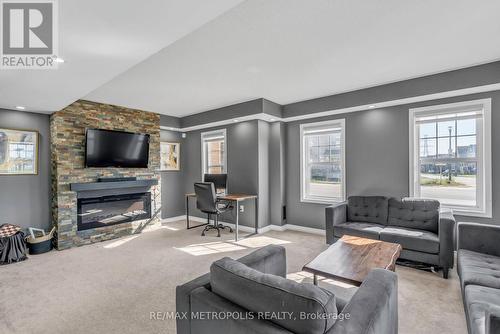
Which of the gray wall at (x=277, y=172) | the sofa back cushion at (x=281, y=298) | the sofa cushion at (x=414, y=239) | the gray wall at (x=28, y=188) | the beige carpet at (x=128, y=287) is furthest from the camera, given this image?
the gray wall at (x=277, y=172)

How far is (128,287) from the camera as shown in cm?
265

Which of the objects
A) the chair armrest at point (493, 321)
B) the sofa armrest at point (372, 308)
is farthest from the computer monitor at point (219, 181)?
the chair armrest at point (493, 321)

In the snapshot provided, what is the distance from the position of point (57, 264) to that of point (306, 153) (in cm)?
443

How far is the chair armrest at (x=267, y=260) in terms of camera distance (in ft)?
5.43

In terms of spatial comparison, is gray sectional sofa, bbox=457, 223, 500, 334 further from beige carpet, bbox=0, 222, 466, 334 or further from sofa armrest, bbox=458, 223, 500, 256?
beige carpet, bbox=0, 222, 466, 334

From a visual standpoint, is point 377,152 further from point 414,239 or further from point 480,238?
point 480,238

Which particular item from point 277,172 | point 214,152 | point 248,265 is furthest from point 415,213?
point 214,152

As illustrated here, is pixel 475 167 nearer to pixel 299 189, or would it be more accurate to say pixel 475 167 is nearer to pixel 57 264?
pixel 299 189

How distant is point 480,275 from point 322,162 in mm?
3015

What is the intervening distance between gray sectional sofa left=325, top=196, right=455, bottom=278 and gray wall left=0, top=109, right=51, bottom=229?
15.7 ft

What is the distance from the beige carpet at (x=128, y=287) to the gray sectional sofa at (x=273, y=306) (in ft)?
3.00

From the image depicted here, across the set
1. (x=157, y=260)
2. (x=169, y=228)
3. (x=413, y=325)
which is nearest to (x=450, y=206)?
(x=413, y=325)

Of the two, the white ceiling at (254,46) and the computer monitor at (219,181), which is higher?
the white ceiling at (254,46)

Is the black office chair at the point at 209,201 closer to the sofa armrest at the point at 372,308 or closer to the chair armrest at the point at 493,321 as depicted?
the sofa armrest at the point at 372,308
